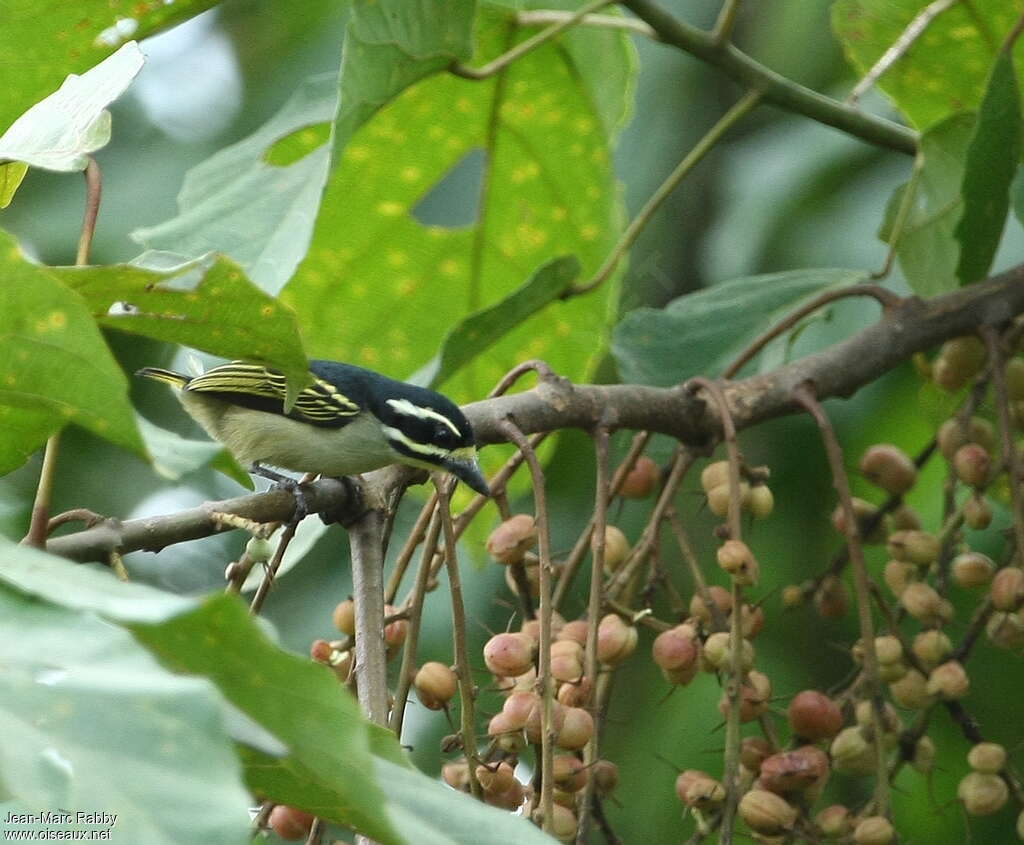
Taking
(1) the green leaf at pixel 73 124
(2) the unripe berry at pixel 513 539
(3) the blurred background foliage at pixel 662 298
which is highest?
(1) the green leaf at pixel 73 124

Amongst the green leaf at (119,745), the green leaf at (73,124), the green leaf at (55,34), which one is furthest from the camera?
the green leaf at (55,34)

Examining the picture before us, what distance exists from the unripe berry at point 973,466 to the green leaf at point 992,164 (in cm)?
40

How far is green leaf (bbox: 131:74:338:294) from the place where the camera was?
6.29 feet

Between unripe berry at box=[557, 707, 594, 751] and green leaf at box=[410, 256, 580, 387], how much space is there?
0.71 metres

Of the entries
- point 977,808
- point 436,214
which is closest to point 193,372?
point 436,214

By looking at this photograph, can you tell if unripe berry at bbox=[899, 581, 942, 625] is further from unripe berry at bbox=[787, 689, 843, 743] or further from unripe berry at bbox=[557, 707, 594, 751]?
unripe berry at bbox=[557, 707, 594, 751]

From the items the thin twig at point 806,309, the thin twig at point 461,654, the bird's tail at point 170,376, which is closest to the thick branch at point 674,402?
the thin twig at point 806,309

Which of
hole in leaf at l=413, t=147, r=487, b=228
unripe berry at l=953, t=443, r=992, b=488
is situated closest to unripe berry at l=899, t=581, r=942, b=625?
unripe berry at l=953, t=443, r=992, b=488

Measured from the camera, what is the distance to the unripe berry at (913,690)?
1.93 m

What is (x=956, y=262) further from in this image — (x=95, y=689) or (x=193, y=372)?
(x=95, y=689)

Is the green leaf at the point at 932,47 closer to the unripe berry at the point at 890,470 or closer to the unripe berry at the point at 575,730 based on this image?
the unripe berry at the point at 890,470

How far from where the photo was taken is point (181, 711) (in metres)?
0.79

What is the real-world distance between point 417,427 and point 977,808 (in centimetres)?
101

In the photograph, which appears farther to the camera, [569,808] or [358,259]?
[358,259]
